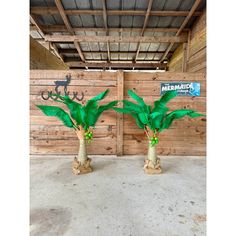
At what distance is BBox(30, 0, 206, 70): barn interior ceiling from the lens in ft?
9.55

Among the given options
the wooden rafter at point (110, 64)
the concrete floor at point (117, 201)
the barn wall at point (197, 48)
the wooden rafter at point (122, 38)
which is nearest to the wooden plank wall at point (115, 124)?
the concrete floor at point (117, 201)

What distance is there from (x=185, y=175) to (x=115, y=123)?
124 cm

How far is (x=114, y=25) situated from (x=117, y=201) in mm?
3503

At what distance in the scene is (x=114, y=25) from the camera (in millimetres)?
3555

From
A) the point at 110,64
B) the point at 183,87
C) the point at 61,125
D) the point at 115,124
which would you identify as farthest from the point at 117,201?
the point at 110,64

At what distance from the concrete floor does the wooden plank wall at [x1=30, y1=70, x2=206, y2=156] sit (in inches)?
17.2

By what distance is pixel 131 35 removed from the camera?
3.93 m

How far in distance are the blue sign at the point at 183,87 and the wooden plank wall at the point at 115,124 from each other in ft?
0.23

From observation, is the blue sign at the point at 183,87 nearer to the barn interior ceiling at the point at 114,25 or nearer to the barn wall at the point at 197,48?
the barn wall at the point at 197,48

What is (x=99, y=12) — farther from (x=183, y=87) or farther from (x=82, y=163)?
(x=82, y=163)

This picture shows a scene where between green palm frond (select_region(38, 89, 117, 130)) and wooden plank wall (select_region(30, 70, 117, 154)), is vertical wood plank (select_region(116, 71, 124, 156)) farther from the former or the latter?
green palm frond (select_region(38, 89, 117, 130))

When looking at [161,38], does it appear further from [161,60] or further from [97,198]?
[97,198]

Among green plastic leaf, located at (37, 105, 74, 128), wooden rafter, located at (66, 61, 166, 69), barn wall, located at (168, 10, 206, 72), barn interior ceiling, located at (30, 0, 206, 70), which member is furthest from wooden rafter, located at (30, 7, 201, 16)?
wooden rafter, located at (66, 61, 166, 69)
